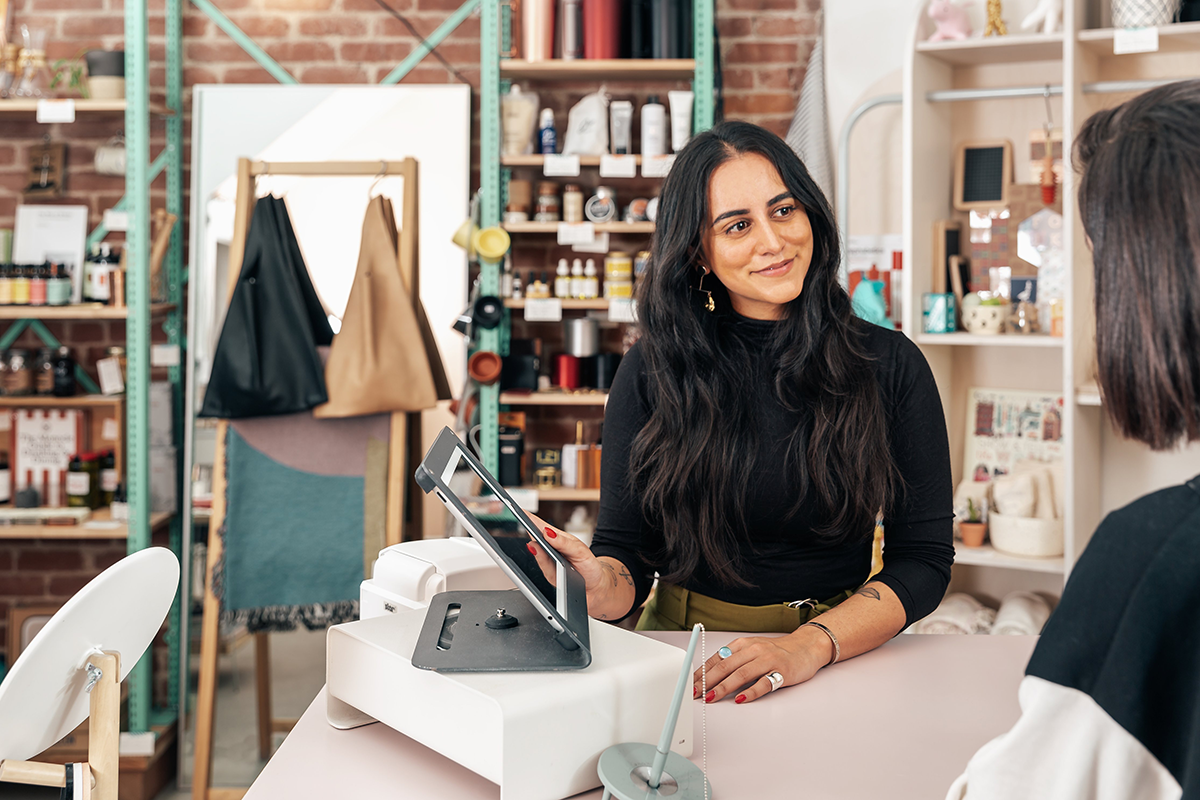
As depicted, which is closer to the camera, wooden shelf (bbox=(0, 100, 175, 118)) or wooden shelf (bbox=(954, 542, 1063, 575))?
wooden shelf (bbox=(954, 542, 1063, 575))

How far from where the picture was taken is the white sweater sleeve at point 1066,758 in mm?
643

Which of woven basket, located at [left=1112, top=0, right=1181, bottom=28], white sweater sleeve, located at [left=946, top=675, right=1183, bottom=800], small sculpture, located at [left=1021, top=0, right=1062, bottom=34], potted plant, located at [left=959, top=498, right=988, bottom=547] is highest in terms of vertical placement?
small sculpture, located at [left=1021, top=0, right=1062, bottom=34]

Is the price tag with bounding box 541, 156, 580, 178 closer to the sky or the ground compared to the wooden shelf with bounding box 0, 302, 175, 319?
Answer: closer to the sky

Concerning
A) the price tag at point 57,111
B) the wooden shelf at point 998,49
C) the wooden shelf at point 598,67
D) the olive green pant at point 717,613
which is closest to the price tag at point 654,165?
the wooden shelf at point 598,67

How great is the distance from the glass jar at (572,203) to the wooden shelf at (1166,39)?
1.43 metres

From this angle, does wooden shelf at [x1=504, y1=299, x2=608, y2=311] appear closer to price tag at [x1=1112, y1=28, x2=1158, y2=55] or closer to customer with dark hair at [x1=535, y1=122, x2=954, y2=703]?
customer with dark hair at [x1=535, y1=122, x2=954, y2=703]

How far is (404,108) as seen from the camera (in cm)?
315

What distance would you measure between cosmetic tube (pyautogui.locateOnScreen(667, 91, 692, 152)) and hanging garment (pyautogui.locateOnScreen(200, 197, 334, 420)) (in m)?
1.21

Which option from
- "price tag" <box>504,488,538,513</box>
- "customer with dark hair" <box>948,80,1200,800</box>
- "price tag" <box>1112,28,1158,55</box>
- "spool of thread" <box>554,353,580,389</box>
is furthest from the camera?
"spool of thread" <box>554,353,580,389</box>

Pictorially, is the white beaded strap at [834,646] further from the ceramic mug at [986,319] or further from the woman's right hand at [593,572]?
the ceramic mug at [986,319]

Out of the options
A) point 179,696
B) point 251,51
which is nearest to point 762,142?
point 251,51

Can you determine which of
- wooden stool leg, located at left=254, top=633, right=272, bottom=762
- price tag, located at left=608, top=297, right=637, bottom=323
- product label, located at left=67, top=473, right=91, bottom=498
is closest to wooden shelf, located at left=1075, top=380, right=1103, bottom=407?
price tag, located at left=608, top=297, right=637, bottom=323

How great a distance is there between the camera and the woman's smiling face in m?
1.58

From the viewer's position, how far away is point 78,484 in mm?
3080
